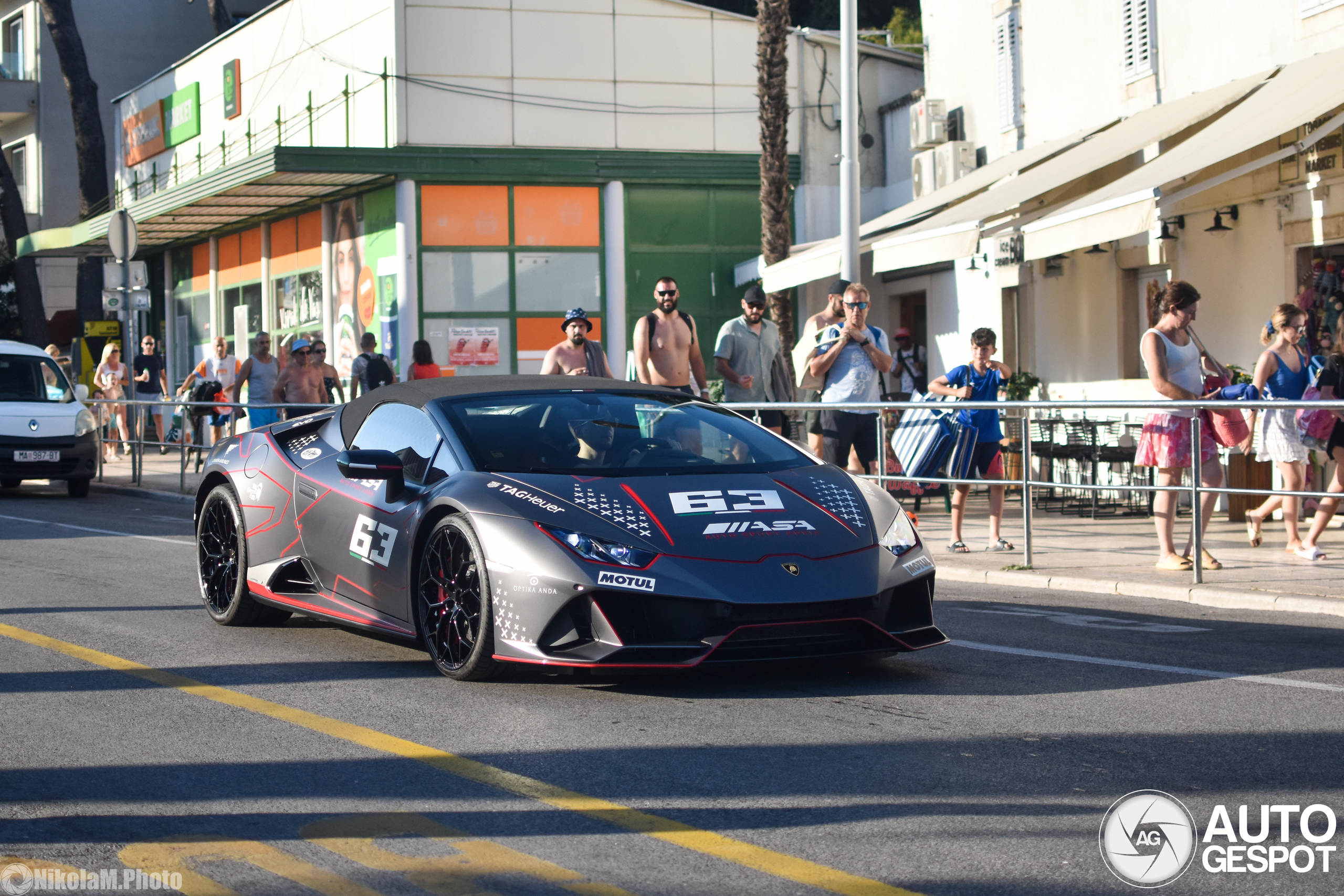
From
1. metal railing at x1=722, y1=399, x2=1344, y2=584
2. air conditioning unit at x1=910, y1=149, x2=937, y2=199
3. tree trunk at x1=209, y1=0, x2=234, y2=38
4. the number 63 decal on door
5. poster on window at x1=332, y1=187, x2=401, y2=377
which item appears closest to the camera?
the number 63 decal on door

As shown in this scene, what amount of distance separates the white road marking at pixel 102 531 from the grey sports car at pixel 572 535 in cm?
501

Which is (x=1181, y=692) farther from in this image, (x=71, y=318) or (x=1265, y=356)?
(x=71, y=318)

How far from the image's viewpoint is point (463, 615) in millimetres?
6496

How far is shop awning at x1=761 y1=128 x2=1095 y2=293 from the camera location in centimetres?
1831

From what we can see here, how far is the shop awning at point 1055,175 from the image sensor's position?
15.1 meters

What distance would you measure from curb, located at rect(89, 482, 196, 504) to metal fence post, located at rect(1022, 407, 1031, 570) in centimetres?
985

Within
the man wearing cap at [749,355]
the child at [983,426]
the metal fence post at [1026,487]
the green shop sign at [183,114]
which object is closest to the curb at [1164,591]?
the metal fence post at [1026,487]

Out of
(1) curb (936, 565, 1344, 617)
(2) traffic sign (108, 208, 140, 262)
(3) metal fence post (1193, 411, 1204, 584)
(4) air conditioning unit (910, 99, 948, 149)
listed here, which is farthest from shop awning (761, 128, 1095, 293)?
(2) traffic sign (108, 208, 140, 262)

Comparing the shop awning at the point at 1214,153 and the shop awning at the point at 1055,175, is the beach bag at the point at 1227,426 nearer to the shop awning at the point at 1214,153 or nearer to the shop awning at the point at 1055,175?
the shop awning at the point at 1214,153

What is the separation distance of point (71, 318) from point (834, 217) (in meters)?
25.9

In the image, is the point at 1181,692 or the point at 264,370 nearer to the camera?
the point at 1181,692

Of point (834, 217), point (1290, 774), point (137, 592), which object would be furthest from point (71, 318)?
point (1290, 774)

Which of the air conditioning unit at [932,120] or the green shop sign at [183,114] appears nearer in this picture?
the air conditioning unit at [932,120]
